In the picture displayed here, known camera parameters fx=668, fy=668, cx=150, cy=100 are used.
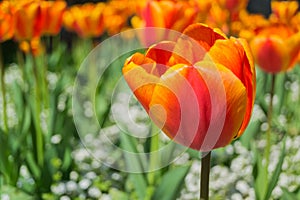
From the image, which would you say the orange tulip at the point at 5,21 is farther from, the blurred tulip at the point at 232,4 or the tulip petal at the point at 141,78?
the tulip petal at the point at 141,78

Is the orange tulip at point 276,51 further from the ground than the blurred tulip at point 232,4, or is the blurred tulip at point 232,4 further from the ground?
the orange tulip at point 276,51

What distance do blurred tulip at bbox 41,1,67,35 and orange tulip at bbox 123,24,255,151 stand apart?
1.13m

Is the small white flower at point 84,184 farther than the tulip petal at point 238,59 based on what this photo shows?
Yes

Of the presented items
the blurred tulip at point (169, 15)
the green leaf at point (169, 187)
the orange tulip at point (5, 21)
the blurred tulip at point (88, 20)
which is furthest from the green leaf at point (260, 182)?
the blurred tulip at point (88, 20)

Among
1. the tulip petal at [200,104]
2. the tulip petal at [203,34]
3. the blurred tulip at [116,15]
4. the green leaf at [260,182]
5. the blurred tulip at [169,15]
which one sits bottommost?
the blurred tulip at [116,15]

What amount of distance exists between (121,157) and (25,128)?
0.29 m

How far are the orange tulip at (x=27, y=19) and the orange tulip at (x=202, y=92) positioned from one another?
38.8 inches

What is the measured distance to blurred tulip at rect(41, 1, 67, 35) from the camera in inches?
74.9

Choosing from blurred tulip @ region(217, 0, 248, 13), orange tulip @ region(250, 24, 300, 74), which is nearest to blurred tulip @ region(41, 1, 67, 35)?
blurred tulip @ region(217, 0, 248, 13)

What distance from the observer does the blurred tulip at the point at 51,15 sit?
74.9 inches

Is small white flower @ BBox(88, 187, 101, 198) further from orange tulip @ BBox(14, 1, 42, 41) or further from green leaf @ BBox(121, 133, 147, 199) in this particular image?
orange tulip @ BBox(14, 1, 42, 41)

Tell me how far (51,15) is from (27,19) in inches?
9.7

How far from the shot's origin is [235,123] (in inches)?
31.5

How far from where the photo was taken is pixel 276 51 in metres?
1.49
